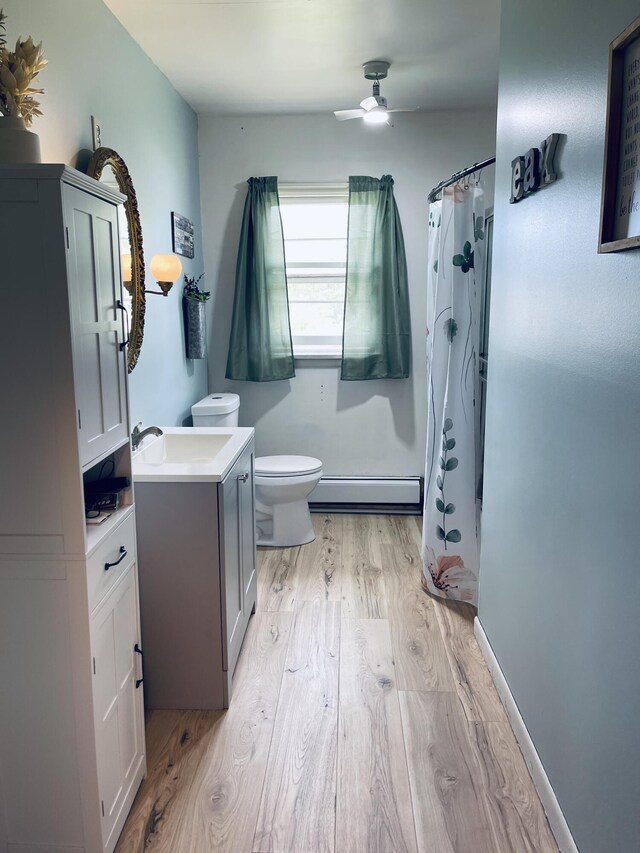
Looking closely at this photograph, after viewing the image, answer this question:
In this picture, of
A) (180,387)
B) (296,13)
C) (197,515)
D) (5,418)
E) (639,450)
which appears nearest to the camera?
(639,450)

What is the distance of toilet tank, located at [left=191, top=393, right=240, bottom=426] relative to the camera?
362 cm

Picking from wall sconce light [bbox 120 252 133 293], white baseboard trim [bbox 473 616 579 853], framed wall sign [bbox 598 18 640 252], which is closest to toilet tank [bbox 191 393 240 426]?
wall sconce light [bbox 120 252 133 293]

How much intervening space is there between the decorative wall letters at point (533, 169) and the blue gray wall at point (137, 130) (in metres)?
1.44

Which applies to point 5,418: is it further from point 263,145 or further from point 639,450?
point 263,145

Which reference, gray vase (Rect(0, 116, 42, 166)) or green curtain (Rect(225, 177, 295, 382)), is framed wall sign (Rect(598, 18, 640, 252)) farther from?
green curtain (Rect(225, 177, 295, 382))

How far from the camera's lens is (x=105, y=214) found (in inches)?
64.9

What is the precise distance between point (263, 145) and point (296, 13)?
1.52 metres

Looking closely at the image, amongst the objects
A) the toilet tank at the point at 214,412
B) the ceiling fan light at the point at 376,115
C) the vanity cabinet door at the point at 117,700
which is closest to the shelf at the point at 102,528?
the vanity cabinet door at the point at 117,700

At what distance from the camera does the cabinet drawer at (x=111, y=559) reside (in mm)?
1538

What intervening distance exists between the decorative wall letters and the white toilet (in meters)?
1.95

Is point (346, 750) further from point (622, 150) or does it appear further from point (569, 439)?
point (622, 150)

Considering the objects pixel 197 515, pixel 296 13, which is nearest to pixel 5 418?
pixel 197 515

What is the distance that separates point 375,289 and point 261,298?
708mm

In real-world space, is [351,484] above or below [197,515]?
below
